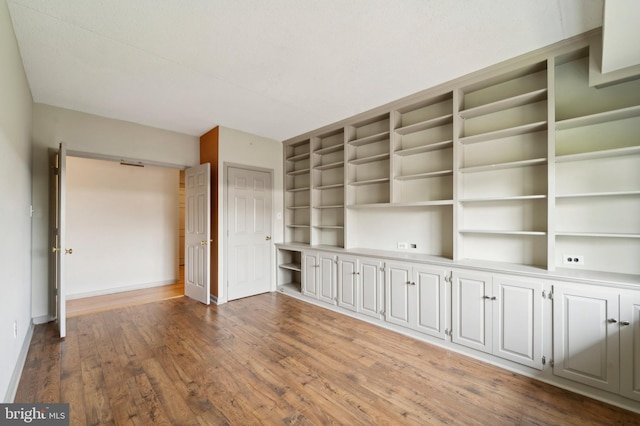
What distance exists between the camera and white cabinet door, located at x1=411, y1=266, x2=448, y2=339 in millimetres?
2822

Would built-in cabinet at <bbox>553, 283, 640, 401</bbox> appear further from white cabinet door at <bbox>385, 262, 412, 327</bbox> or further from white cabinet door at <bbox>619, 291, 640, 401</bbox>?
white cabinet door at <bbox>385, 262, 412, 327</bbox>

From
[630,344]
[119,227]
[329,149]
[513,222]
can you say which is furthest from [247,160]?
[630,344]

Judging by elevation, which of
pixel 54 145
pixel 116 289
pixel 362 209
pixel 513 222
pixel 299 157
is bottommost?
pixel 116 289

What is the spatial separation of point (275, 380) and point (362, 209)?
2569 mm

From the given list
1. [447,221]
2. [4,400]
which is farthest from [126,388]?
[447,221]

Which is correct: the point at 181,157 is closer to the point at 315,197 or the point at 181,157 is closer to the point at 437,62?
the point at 315,197

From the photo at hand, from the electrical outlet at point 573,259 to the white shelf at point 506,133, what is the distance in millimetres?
1168

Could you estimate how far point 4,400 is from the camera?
1794mm

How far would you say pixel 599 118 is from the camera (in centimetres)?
219

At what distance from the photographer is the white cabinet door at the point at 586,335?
1.98m

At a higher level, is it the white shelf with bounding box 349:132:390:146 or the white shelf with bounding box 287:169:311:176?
the white shelf with bounding box 349:132:390:146

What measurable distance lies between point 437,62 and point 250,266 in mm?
3843

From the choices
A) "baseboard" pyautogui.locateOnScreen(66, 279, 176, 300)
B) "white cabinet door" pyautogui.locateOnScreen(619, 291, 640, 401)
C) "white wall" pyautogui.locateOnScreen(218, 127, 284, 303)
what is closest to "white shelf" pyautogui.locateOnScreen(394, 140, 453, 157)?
"white cabinet door" pyautogui.locateOnScreen(619, 291, 640, 401)

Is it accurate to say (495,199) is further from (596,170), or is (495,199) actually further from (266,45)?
(266,45)
